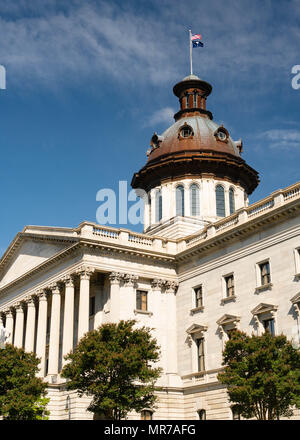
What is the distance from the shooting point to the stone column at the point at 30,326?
159ft

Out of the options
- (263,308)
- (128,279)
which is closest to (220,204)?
(128,279)

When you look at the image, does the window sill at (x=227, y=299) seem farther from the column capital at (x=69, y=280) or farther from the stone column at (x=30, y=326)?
the stone column at (x=30, y=326)

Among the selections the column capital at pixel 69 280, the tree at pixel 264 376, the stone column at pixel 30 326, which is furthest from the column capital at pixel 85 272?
the tree at pixel 264 376

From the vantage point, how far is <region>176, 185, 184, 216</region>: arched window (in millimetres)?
57709

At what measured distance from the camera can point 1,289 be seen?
55.2 m

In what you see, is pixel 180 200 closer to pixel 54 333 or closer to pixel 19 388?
pixel 54 333

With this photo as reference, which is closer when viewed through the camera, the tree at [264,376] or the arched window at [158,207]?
the tree at [264,376]

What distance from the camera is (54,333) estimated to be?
44.7 metres

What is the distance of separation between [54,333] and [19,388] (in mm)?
9277

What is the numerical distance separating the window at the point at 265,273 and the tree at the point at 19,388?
609 inches
